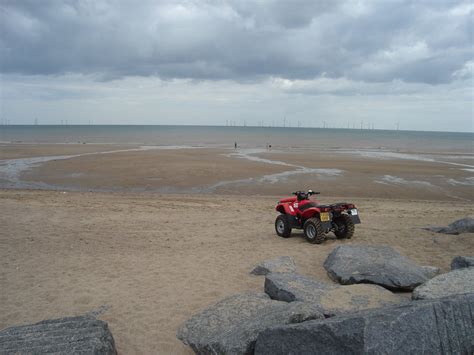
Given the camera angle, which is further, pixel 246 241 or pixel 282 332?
pixel 246 241

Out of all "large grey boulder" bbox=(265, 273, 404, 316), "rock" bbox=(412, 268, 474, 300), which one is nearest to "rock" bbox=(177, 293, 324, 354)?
"large grey boulder" bbox=(265, 273, 404, 316)

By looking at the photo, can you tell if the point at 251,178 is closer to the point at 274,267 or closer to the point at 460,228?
the point at 460,228

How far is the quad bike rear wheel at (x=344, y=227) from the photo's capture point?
10805 millimetres

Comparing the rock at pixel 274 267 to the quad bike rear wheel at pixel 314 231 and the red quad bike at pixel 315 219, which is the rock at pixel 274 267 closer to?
the quad bike rear wheel at pixel 314 231

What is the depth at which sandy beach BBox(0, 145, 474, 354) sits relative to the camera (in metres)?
6.67

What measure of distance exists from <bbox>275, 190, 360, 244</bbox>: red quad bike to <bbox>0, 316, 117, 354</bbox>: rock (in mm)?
6500

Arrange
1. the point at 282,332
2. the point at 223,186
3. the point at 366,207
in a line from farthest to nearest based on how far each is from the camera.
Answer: the point at 223,186
the point at 366,207
the point at 282,332

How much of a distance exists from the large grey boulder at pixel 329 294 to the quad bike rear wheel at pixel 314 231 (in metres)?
3.86

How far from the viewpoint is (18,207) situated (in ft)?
48.7

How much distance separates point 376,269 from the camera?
6.98 metres

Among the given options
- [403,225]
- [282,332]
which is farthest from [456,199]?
[282,332]

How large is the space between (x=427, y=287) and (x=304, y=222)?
5.55 m

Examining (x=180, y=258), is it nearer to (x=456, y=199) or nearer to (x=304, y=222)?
(x=304, y=222)

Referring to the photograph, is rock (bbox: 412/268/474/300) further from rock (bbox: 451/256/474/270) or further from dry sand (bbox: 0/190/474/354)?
dry sand (bbox: 0/190/474/354)
